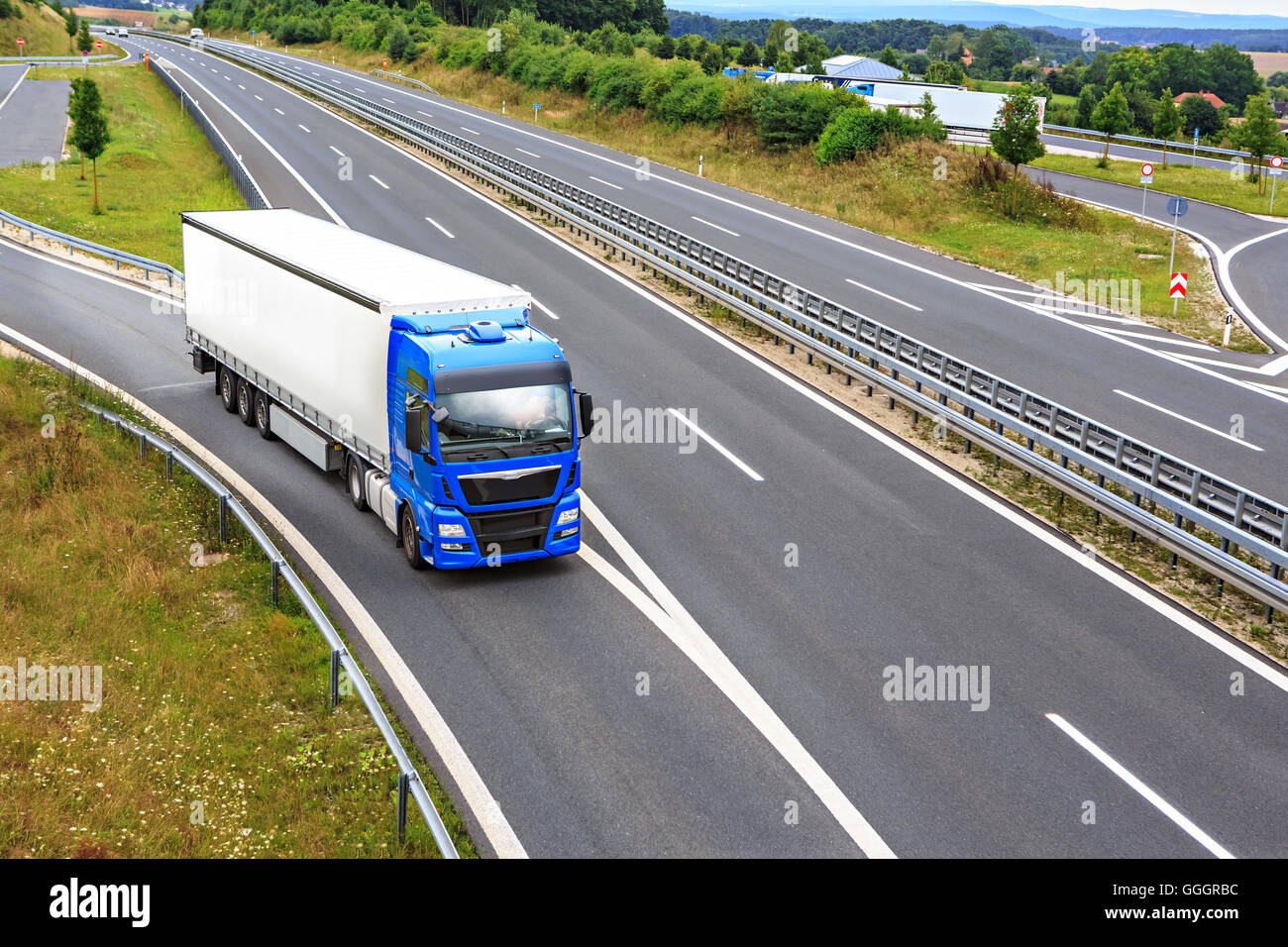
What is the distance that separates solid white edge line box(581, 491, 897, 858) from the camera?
10406mm

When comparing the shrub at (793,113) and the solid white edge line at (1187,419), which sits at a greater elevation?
the shrub at (793,113)

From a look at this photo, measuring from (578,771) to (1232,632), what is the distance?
8.05 m

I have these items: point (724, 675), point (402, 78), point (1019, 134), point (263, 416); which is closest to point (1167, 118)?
point (1019, 134)

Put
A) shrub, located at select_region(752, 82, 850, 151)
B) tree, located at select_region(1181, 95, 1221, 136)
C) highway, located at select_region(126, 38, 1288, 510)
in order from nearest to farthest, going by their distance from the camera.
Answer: highway, located at select_region(126, 38, 1288, 510) < shrub, located at select_region(752, 82, 850, 151) < tree, located at select_region(1181, 95, 1221, 136)

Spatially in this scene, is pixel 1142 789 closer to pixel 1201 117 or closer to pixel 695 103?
pixel 695 103

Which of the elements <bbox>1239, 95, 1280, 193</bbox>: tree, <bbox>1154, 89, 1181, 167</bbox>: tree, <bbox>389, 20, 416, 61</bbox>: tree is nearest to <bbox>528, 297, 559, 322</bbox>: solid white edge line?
<bbox>1239, 95, 1280, 193</bbox>: tree

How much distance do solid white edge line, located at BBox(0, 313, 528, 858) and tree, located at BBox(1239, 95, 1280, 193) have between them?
164 feet

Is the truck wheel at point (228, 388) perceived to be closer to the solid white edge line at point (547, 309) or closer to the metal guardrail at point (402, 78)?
the solid white edge line at point (547, 309)

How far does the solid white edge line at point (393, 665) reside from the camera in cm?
1030

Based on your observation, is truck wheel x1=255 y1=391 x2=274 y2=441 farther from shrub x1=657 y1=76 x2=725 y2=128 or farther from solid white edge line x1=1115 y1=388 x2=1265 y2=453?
shrub x1=657 y1=76 x2=725 y2=128

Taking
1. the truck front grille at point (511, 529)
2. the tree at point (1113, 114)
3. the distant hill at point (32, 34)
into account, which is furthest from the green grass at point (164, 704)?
the distant hill at point (32, 34)

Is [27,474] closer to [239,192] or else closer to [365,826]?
[365,826]

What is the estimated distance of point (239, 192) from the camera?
1598 inches

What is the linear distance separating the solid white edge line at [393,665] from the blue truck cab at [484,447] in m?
1.14
